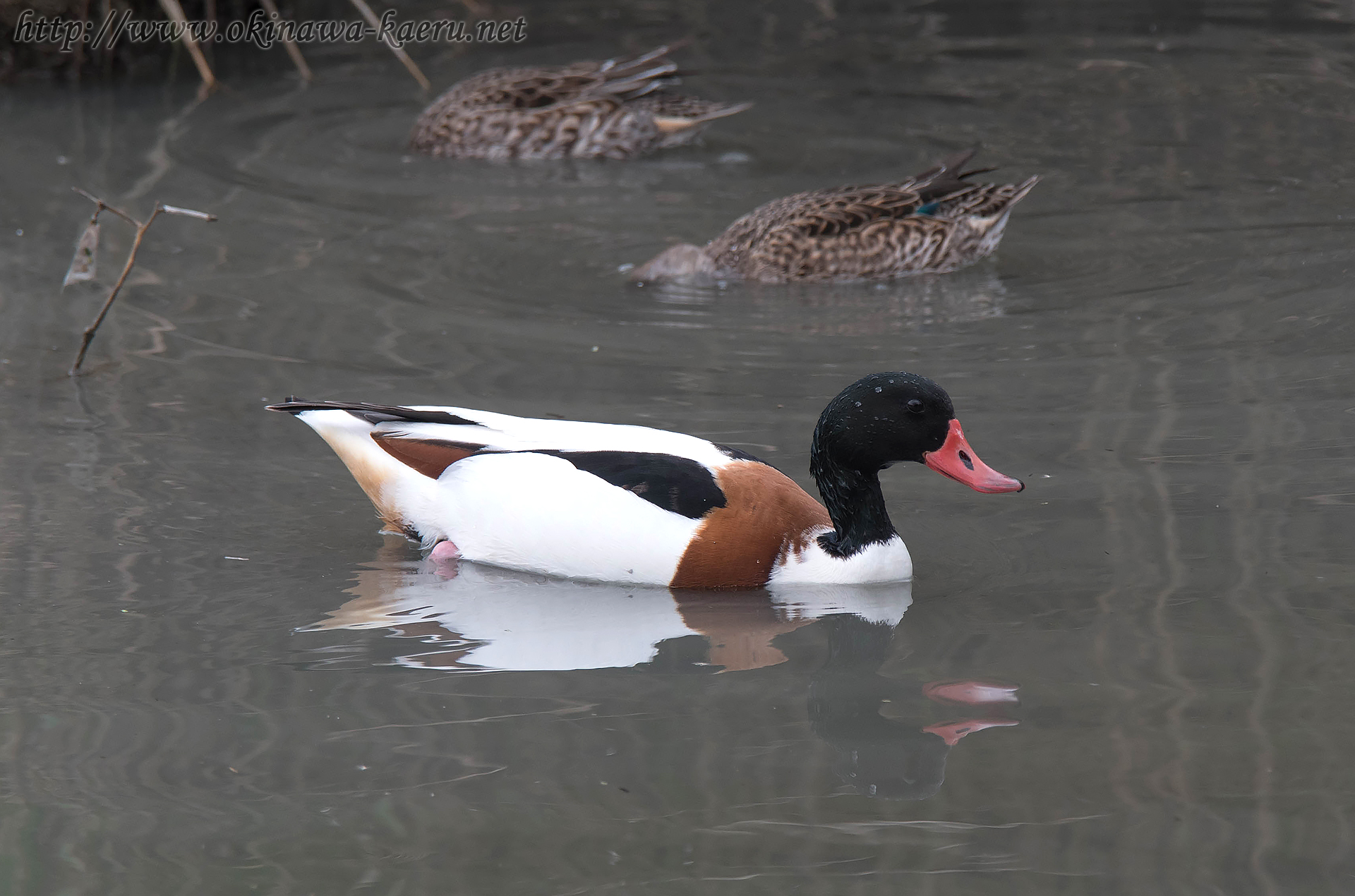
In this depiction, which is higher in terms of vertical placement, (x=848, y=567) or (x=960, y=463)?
(x=960, y=463)

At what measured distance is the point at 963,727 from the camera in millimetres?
4145

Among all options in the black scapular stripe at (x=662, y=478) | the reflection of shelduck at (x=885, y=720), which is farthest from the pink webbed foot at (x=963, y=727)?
the black scapular stripe at (x=662, y=478)

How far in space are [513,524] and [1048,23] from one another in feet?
33.3

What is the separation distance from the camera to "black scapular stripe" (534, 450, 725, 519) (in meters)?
4.96

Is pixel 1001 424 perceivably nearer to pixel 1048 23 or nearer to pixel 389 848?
pixel 389 848

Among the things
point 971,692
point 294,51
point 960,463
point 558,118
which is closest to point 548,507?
point 960,463

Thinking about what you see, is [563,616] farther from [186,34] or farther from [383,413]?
[186,34]

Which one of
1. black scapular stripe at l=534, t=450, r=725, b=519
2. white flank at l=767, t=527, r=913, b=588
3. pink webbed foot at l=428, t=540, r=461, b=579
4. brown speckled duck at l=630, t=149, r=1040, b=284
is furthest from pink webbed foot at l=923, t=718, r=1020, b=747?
brown speckled duck at l=630, t=149, r=1040, b=284

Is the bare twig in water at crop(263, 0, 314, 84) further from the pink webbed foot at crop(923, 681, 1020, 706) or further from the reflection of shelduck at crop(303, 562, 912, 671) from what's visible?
the pink webbed foot at crop(923, 681, 1020, 706)

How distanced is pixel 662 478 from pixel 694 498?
12cm

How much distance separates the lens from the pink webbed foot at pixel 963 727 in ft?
13.5

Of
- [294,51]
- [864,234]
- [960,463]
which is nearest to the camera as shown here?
[960,463]

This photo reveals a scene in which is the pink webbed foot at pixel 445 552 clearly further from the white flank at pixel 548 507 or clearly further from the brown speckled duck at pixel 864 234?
the brown speckled duck at pixel 864 234

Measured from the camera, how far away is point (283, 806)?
12.5ft
